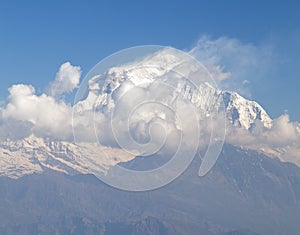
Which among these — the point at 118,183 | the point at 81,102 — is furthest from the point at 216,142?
the point at 81,102

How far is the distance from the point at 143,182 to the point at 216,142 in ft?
14.2

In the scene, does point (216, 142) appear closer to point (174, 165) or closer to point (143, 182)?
point (174, 165)

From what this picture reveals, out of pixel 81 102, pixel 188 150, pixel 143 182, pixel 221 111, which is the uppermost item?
pixel 221 111

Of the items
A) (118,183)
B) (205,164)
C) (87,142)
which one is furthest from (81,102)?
(205,164)

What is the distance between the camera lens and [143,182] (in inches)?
1005

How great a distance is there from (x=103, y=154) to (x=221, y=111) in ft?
23.1

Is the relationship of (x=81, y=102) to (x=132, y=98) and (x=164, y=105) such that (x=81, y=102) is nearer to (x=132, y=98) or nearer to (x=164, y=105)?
(x=132, y=98)

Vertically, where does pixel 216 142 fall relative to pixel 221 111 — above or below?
below

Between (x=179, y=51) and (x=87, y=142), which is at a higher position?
(x=179, y=51)

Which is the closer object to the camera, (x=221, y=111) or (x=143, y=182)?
(x=143, y=182)

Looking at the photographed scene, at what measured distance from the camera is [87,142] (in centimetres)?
2711

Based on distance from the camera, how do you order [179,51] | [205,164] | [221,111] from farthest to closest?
[221,111] → [179,51] → [205,164]

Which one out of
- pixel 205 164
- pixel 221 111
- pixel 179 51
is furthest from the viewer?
pixel 221 111

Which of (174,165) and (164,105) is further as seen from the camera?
(164,105)
